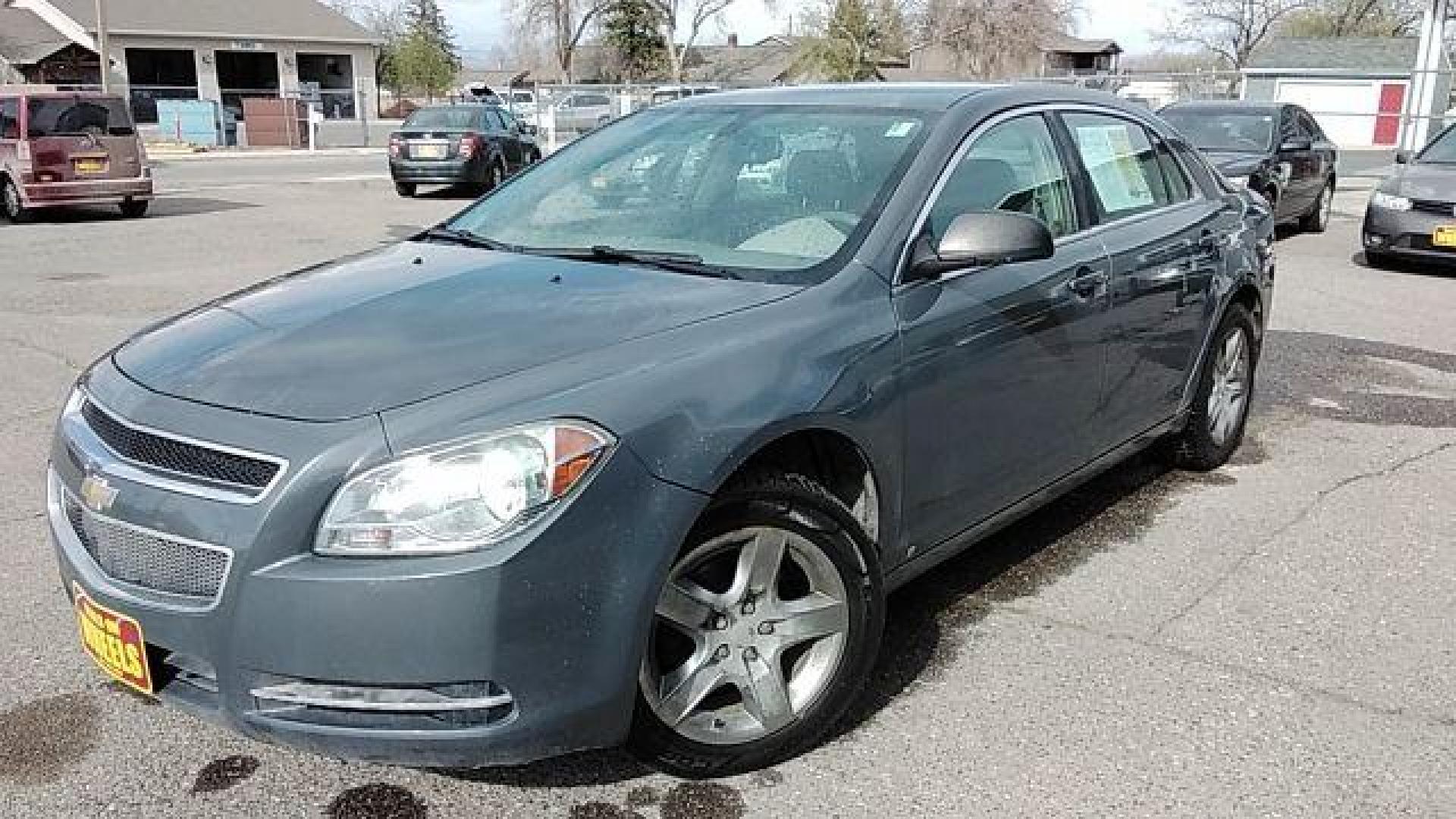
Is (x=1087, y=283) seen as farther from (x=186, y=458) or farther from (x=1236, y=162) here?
(x=1236, y=162)

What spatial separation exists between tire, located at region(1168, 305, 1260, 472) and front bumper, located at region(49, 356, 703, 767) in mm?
3195

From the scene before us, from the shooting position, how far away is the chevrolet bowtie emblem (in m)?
2.65

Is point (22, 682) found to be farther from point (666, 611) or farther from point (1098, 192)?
point (1098, 192)

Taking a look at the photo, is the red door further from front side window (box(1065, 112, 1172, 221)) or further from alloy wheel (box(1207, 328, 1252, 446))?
front side window (box(1065, 112, 1172, 221))

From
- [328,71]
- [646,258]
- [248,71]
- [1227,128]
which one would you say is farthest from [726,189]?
[328,71]

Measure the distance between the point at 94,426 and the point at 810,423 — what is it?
5.43 feet

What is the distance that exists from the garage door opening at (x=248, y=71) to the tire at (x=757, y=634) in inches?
1989

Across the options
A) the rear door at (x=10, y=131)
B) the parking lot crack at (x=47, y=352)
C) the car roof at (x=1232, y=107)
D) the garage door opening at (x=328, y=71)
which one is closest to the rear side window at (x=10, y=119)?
the rear door at (x=10, y=131)

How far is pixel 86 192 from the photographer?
15.7 meters

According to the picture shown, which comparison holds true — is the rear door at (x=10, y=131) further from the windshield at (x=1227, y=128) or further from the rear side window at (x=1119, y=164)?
the rear side window at (x=1119, y=164)

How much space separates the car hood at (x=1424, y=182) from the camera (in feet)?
36.0

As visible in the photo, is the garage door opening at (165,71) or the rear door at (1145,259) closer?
the rear door at (1145,259)

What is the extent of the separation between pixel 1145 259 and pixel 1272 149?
10159mm

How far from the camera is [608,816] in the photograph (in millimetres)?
2832
